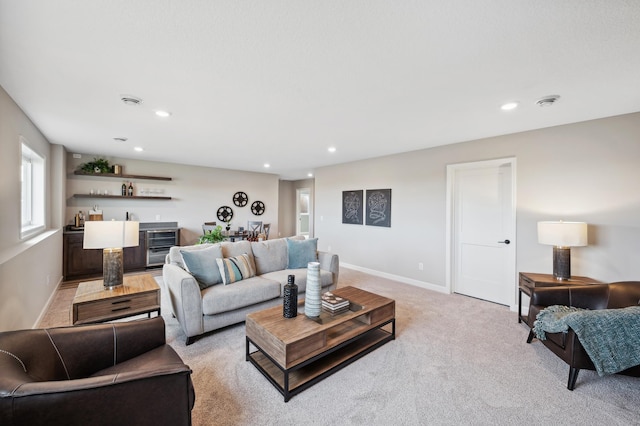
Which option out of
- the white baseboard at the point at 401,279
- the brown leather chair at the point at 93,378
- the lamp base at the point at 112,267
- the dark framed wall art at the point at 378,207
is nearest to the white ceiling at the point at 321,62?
the lamp base at the point at 112,267

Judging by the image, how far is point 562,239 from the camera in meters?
2.81

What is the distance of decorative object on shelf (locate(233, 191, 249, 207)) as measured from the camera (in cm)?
734

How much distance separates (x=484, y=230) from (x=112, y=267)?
4673 mm

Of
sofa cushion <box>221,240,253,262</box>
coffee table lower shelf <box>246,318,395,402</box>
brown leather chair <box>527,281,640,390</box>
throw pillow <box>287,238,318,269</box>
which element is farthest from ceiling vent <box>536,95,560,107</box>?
sofa cushion <box>221,240,253,262</box>

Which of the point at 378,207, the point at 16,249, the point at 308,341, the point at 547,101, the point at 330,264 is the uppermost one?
the point at 547,101

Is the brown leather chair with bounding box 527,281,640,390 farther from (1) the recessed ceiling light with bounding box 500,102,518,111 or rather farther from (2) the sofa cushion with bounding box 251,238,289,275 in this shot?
(2) the sofa cushion with bounding box 251,238,289,275

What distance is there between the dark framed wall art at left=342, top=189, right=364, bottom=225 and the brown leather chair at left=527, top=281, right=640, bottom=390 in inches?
133

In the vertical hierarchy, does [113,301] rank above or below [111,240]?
below

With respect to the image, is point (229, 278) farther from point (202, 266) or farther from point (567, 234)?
point (567, 234)

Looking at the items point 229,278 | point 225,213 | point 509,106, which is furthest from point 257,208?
point 509,106

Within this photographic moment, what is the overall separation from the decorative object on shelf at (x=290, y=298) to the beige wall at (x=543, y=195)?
303cm

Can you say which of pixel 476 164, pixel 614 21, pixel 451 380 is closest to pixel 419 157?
pixel 476 164

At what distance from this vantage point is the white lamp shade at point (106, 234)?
2350 millimetres

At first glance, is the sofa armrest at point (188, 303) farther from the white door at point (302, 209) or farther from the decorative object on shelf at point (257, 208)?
the white door at point (302, 209)
